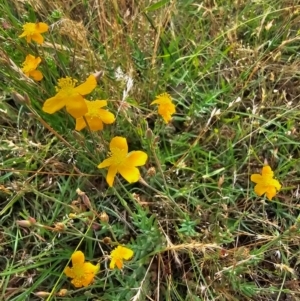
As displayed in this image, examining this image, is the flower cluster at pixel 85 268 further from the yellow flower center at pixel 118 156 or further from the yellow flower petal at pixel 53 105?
the yellow flower petal at pixel 53 105

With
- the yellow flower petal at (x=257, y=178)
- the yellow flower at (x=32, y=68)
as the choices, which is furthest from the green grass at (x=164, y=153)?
the yellow flower petal at (x=257, y=178)

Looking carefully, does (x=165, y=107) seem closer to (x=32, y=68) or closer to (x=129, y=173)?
(x=129, y=173)

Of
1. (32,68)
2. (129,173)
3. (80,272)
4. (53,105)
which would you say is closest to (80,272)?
(80,272)

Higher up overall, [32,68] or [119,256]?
[32,68]

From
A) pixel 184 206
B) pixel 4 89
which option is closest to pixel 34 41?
pixel 4 89

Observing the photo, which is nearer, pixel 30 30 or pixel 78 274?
pixel 78 274

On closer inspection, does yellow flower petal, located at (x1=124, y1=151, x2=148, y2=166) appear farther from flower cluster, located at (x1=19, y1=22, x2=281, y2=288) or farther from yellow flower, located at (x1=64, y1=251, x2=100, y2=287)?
yellow flower, located at (x1=64, y1=251, x2=100, y2=287)
